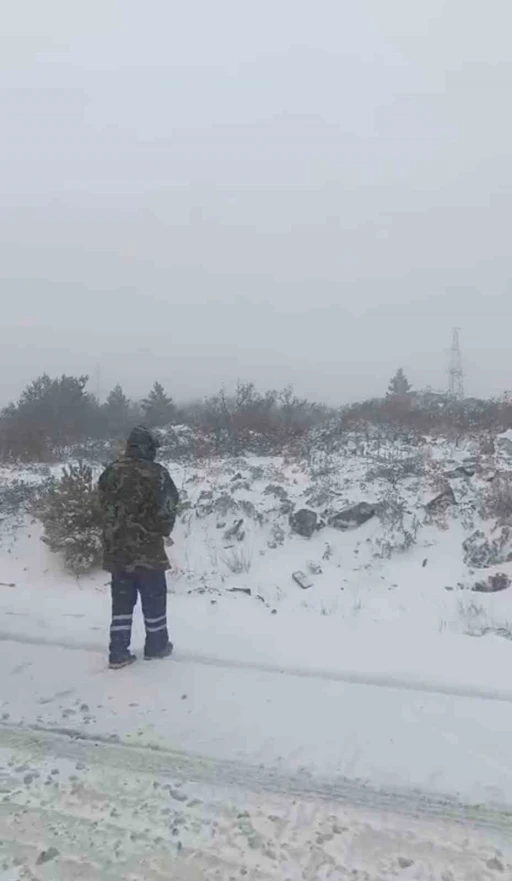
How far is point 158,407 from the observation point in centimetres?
2308

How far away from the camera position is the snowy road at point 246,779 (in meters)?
2.63

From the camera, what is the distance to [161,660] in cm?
476

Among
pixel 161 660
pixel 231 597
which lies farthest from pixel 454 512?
pixel 161 660

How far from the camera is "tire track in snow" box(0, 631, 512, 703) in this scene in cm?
425

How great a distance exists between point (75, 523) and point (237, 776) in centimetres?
519

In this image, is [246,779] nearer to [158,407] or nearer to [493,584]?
[493,584]

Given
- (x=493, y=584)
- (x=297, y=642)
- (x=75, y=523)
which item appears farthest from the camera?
(x=75, y=523)

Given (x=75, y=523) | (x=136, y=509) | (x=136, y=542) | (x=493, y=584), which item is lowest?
(x=493, y=584)

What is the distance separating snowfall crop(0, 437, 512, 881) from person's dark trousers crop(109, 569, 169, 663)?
215 mm

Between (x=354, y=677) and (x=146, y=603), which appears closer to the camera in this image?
(x=354, y=677)

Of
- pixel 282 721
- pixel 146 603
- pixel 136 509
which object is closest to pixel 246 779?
pixel 282 721

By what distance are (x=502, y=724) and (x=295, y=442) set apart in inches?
378

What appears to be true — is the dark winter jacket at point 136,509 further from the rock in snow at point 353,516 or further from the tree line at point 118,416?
the tree line at point 118,416

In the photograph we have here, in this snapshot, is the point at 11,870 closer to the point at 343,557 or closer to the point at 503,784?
the point at 503,784
